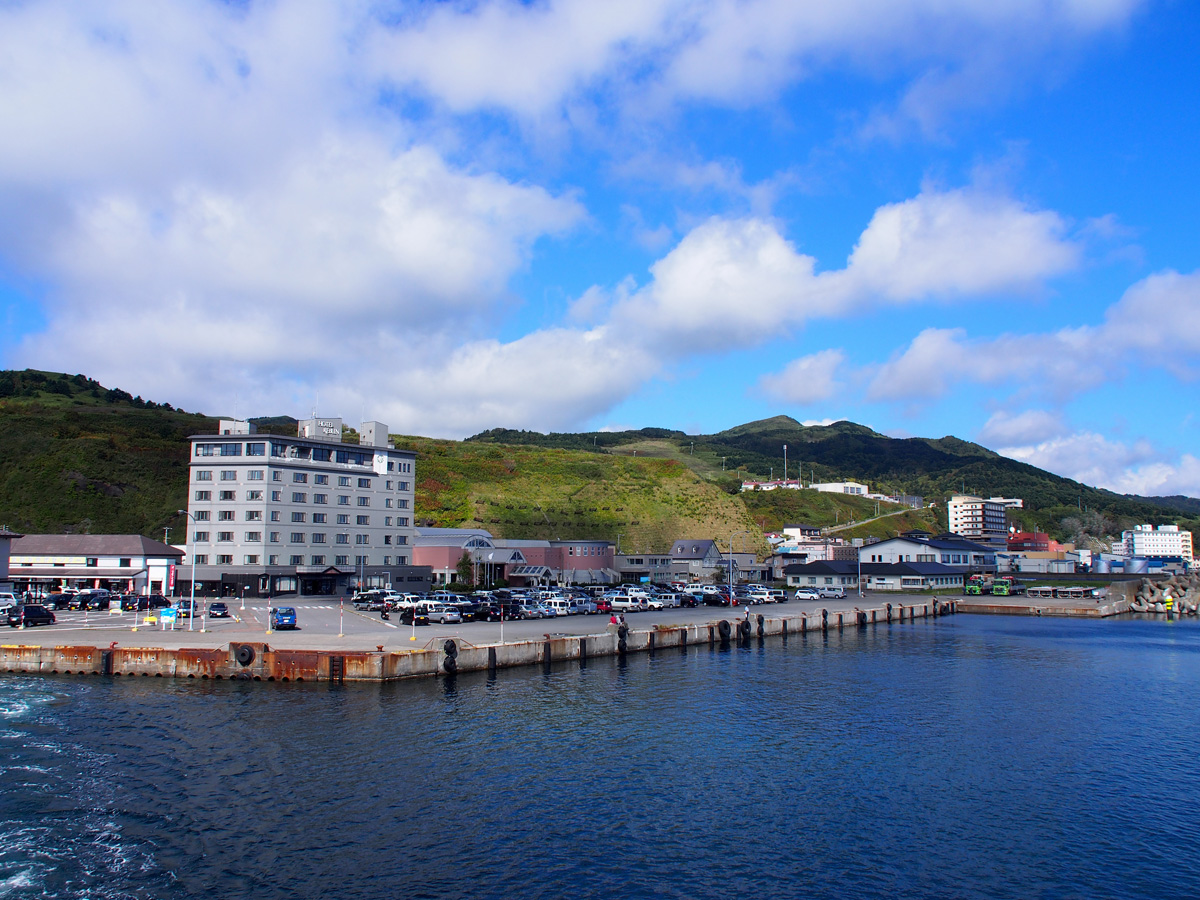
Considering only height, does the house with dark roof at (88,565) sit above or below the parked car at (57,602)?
above

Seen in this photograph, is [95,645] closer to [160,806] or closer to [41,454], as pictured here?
[160,806]

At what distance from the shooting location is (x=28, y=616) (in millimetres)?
57094

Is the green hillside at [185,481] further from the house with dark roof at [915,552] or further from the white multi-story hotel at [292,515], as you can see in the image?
the house with dark roof at [915,552]

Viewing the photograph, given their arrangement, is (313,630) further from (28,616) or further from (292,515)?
(292,515)

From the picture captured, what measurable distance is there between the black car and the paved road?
3.33 ft

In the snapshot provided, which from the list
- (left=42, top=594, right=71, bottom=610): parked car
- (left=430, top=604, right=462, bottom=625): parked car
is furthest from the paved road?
(left=42, top=594, right=71, bottom=610): parked car

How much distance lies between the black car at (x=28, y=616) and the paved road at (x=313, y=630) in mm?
1014

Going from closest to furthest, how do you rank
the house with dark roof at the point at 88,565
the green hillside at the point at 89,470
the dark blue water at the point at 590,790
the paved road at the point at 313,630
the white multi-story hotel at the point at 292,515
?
the dark blue water at the point at 590,790 → the paved road at the point at 313,630 → the house with dark roof at the point at 88,565 → the white multi-story hotel at the point at 292,515 → the green hillside at the point at 89,470

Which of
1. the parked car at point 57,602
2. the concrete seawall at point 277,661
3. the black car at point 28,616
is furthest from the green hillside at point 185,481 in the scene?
the concrete seawall at point 277,661

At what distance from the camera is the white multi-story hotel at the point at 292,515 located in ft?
304

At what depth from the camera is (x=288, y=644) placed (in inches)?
1850

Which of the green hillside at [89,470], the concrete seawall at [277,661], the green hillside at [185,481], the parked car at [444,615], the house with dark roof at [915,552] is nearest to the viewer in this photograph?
the concrete seawall at [277,661]

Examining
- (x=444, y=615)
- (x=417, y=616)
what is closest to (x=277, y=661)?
Answer: (x=417, y=616)

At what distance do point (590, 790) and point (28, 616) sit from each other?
51291mm
